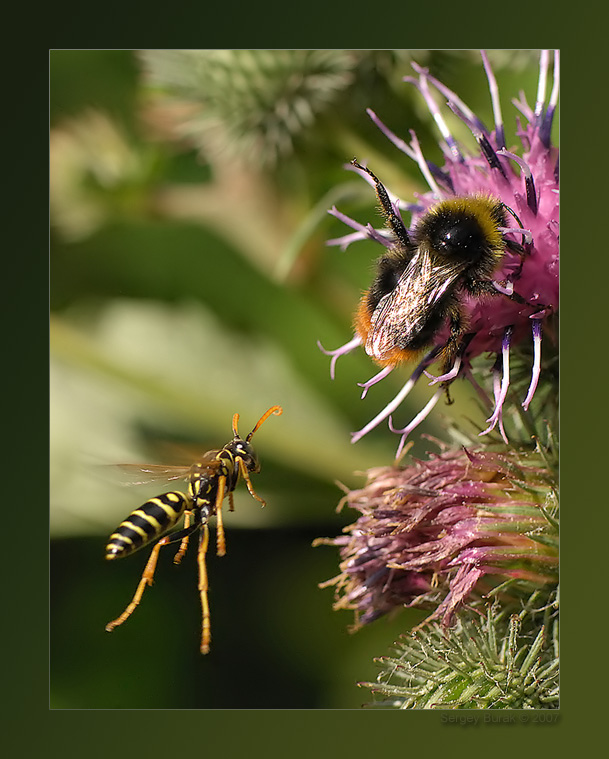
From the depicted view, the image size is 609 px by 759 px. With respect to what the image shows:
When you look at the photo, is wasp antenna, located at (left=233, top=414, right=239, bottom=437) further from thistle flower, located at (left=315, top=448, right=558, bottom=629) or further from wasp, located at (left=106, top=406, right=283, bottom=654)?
thistle flower, located at (left=315, top=448, right=558, bottom=629)

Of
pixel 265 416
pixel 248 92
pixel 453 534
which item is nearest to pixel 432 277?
pixel 453 534

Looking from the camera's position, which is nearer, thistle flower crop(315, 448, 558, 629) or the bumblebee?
the bumblebee

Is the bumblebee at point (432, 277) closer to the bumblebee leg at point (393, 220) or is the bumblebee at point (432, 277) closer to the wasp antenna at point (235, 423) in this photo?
the bumblebee leg at point (393, 220)

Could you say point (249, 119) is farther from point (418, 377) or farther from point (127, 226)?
point (418, 377)

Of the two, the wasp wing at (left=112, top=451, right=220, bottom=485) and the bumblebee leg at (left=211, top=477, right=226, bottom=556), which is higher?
the wasp wing at (left=112, top=451, right=220, bottom=485)

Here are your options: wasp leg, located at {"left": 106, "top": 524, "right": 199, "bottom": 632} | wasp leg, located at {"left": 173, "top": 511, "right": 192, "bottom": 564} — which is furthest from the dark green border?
wasp leg, located at {"left": 173, "top": 511, "right": 192, "bottom": 564}

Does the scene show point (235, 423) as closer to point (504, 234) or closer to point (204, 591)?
point (204, 591)
